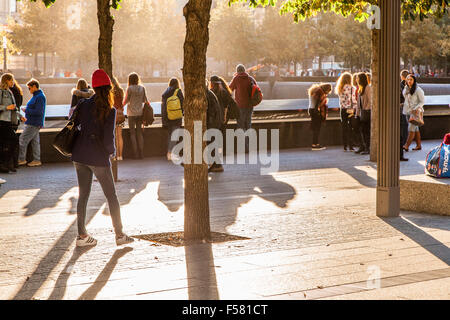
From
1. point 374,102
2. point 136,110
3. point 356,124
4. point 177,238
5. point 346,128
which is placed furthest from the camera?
point 346,128

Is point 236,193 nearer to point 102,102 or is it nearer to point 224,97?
point 224,97

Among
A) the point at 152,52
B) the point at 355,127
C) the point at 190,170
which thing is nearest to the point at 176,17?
the point at 152,52

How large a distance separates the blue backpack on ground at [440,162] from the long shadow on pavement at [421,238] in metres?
1.11

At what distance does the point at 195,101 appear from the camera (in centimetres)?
852

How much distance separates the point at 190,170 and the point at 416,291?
124 inches

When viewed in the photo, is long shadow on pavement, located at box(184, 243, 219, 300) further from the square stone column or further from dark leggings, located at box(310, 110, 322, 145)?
dark leggings, located at box(310, 110, 322, 145)

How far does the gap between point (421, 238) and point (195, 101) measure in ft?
8.59

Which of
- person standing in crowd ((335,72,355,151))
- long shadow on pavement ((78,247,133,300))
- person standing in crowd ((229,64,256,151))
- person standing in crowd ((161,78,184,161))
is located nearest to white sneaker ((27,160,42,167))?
person standing in crowd ((161,78,184,161))

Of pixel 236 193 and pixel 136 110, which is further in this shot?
pixel 136 110

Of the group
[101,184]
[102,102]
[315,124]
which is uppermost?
[102,102]

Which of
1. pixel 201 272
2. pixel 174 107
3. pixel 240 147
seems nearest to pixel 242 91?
pixel 174 107

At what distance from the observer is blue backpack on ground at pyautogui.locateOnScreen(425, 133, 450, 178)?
10.8 meters
